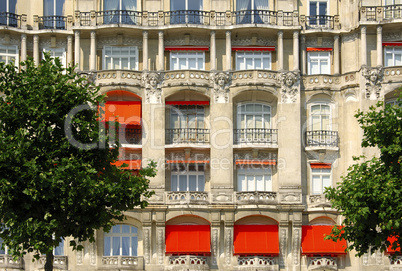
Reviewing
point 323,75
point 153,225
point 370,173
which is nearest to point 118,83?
point 153,225

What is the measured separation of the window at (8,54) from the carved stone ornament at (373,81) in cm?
2272

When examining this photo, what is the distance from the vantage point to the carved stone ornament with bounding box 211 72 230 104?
188 ft

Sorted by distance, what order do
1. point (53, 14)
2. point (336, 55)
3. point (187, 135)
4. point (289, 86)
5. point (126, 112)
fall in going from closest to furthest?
point (126, 112) < point (289, 86) < point (187, 135) < point (336, 55) < point (53, 14)

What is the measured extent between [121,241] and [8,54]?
14402 mm

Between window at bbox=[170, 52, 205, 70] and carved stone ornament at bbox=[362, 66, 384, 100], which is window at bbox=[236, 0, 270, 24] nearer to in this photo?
window at bbox=[170, 52, 205, 70]

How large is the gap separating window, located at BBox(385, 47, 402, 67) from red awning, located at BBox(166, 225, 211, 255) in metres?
16.1

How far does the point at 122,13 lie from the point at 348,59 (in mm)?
15240

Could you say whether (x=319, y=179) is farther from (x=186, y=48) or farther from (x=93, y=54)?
(x=93, y=54)

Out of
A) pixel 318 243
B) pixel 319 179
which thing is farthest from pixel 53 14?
pixel 318 243

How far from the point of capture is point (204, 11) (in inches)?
2302

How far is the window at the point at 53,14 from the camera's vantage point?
194 feet

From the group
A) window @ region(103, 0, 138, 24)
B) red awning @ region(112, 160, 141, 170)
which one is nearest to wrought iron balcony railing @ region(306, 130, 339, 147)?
red awning @ region(112, 160, 141, 170)

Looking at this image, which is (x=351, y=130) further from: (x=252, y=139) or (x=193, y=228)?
(x=193, y=228)

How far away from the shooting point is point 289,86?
57.5m
